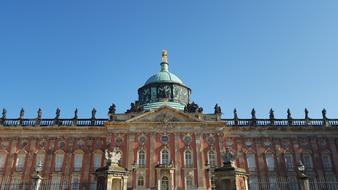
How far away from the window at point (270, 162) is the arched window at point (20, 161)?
29.9 m

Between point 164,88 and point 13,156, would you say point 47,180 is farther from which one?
point 164,88

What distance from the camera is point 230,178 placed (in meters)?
22.5

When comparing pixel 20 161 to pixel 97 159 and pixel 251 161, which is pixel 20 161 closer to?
pixel 97 159

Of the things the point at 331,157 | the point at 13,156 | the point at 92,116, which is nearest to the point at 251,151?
the point at 331,157

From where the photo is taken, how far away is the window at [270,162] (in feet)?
148

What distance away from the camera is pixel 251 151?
151 ft

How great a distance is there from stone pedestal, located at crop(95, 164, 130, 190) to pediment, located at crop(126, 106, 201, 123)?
75.2ft

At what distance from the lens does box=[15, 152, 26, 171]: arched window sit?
45.1 metres

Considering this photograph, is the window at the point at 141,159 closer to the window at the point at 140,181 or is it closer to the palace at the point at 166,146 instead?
the palace at the point at 166,146

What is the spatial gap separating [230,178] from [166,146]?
2246 cm

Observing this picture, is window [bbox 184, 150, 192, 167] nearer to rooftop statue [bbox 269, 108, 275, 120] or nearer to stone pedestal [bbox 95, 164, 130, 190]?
rooftop statue [bbox 269, 108, 275, 120]

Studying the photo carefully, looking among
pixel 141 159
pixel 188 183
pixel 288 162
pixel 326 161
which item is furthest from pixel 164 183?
pixel 326 161

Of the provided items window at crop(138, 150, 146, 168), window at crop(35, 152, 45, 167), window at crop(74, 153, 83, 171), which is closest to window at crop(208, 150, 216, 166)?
window at crop(138, 150, 146, 168)

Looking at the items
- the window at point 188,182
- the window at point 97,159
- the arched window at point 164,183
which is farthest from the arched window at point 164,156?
the window at point 97,159
